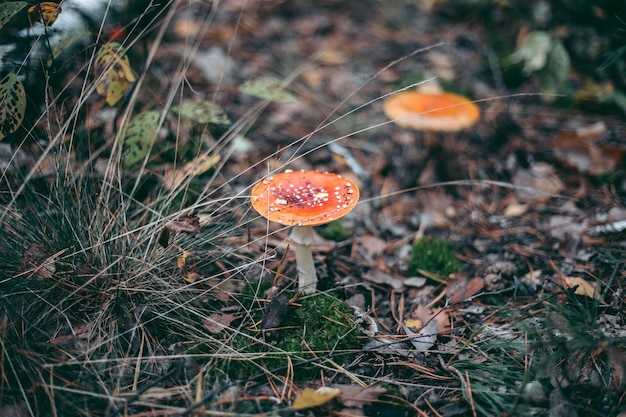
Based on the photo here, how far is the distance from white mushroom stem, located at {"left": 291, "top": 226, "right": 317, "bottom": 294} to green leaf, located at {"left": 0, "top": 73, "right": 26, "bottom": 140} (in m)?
1.36

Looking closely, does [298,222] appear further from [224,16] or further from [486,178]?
[224,16]

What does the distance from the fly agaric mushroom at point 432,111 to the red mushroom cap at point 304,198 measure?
101cm

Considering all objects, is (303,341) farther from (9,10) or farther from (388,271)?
(9,10)

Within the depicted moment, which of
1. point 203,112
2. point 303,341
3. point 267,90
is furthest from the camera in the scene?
point 267,90

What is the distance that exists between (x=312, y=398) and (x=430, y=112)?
232cm

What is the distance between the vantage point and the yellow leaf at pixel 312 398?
1675 millimetres

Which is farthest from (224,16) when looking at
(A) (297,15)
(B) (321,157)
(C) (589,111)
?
(C) (589,111)

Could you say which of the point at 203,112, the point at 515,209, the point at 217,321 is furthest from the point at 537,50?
the point at 217,321

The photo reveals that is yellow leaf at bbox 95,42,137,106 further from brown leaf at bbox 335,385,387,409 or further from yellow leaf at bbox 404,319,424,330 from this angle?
A: yellow leaf at bbox 404,319,424,330

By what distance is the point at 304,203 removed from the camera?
6.80ft

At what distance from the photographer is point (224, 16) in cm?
523

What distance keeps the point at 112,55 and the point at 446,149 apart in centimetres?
271

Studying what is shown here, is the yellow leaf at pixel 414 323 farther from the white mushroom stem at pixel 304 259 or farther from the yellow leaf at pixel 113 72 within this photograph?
the yellow leaf at pixel 113 72

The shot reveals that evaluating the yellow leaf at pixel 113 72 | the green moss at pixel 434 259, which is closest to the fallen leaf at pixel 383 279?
the green moss at pixel 434 259
